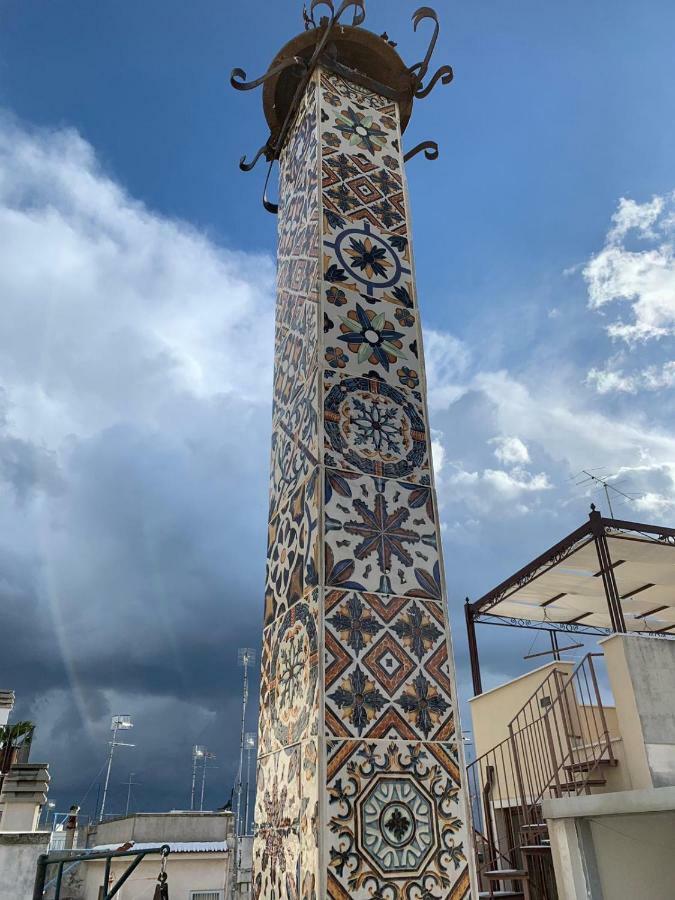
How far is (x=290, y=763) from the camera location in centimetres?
143

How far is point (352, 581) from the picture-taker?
5.03 feet

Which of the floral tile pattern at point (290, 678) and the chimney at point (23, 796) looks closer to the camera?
the floral tile pattern at point (290, 678)

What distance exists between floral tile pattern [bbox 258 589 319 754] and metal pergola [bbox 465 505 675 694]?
5463 millimetres

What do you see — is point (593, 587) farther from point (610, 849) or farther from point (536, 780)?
point (610, 849)

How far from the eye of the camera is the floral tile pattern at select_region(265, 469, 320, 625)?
159 centimetres

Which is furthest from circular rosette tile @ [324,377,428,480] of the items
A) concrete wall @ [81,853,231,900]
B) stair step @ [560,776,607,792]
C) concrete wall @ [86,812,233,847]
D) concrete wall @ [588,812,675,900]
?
concrete wall @ [86,812,233,847]

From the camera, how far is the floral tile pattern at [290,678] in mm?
1416

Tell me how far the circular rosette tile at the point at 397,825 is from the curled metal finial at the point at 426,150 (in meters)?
2.42

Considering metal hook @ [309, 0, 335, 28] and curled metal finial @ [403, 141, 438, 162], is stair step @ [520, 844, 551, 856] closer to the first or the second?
curled metal finial @ [403, 141, 438, 162]

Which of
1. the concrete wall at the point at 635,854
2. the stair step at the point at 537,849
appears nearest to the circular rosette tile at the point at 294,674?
the concrete wall at the point at 635,854

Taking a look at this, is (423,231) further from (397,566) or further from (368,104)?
(397,566)

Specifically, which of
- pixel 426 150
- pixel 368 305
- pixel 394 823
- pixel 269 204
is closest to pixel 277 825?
pixel 394 823

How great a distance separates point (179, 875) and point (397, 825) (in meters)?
12.6

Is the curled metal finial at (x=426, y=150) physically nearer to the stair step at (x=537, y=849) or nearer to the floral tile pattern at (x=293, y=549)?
the floral tile pattern at (x=293, y=549)
